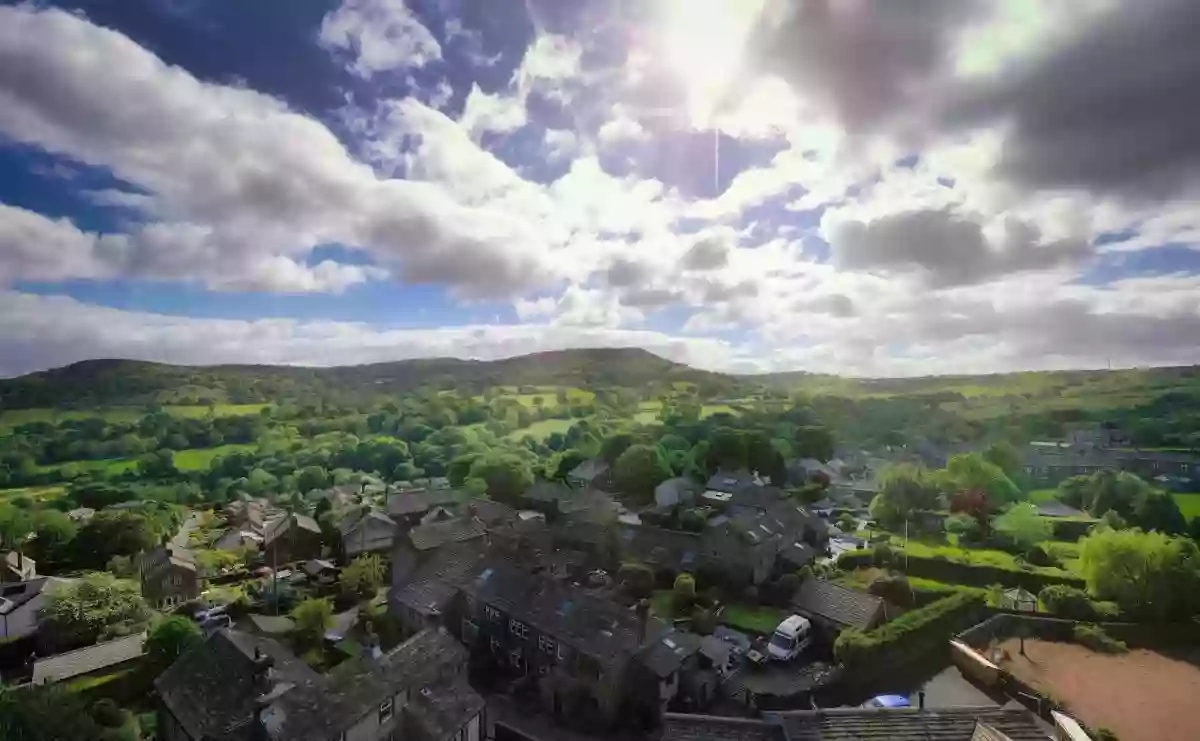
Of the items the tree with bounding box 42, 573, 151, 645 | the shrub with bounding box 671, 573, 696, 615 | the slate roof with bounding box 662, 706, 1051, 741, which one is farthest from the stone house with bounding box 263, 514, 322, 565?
the slate roof with bounding box 662, 706, 1051, 741

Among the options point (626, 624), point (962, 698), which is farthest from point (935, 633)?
point (626, 624)

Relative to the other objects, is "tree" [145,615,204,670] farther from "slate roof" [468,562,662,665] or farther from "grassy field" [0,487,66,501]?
"grassy field" [0,487,66,501]

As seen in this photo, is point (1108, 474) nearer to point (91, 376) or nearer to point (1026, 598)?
point (1026, 598)

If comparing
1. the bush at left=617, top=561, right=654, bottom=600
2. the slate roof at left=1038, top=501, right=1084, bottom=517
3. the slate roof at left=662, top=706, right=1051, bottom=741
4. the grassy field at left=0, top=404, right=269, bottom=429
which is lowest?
the bush at left=617, top=561, right=654, bottom=600

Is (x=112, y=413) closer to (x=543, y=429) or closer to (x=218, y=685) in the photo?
(x=543, y=429)

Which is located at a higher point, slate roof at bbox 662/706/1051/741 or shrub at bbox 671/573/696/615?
slate roof at bbox 662/706/1051/741
